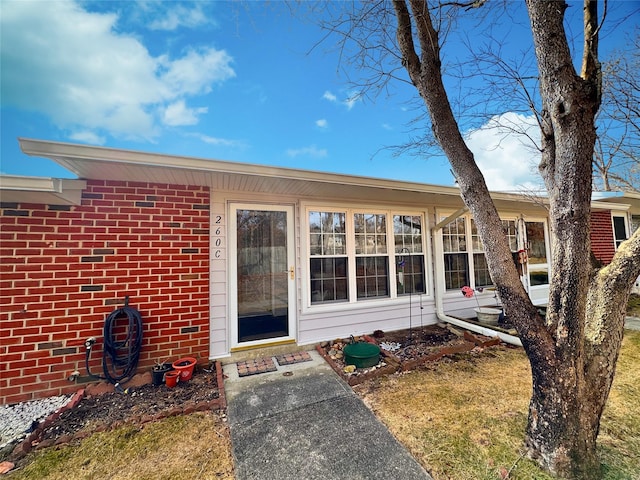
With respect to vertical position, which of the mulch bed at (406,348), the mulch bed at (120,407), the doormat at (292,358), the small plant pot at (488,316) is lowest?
the mulch bed at (120,407)

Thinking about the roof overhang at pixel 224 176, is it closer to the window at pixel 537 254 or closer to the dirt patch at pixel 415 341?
the dirt patch at pixel 415 341

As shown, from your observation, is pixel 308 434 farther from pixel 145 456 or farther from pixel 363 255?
pixel 363 255

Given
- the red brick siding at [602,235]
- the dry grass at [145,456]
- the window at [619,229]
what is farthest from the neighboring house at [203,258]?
the window at [619,229]

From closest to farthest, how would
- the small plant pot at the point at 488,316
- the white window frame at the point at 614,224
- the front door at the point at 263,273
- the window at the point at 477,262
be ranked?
the front door at the point at 263,273
the small plant pot at the point at 488,316
the window at the point at 477,262
the white window frame at the point at 614,224

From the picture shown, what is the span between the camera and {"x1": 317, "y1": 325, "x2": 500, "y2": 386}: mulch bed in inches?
132

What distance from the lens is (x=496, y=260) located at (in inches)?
77.7

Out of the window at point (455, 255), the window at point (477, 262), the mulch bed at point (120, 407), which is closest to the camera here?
the mulch bed at point (120, 407)

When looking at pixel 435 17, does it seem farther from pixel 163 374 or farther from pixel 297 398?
pixel 163 374

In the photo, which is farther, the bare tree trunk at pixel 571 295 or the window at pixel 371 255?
the window at pixel 371 255

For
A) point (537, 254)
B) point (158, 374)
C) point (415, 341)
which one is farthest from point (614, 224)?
point (158, 374)

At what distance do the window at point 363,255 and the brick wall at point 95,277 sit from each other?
5.70 feet

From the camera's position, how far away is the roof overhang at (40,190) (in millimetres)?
2607

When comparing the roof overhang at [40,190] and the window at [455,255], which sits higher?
the roof overhang at [40,190]

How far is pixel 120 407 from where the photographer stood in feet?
8.92
